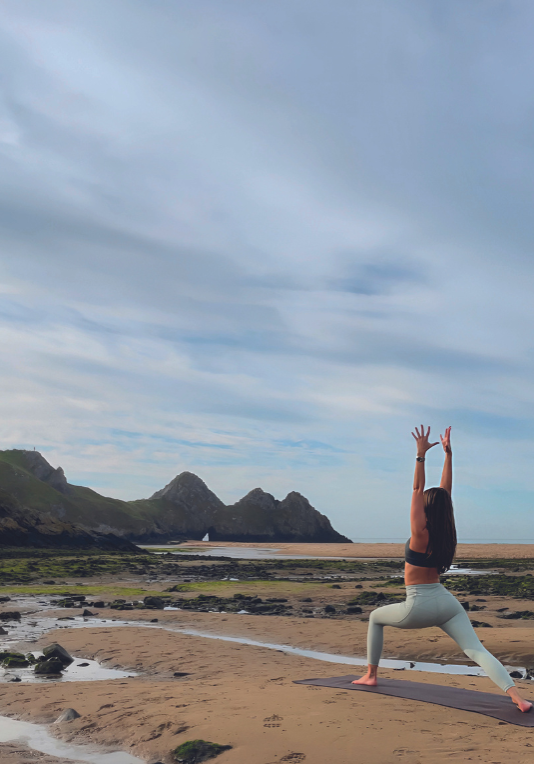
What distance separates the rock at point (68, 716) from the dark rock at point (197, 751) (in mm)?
2345

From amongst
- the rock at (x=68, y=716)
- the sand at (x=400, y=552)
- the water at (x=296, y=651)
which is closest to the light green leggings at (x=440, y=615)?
the rock at (x=68, y=716)

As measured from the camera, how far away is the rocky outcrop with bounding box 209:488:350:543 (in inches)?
6599

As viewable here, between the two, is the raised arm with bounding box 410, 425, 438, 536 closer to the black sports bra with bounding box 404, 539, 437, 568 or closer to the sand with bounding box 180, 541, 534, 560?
the black sports bra with bounding box 404, 539, 437, 568

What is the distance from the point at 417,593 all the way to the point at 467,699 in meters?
2.25

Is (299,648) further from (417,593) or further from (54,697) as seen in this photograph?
(417,593)

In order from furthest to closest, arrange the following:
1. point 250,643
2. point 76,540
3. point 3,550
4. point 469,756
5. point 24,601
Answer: point 76,540 < point 3,550 < point 24,601 < point 250,643 < point 469,756

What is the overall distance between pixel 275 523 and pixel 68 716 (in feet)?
545

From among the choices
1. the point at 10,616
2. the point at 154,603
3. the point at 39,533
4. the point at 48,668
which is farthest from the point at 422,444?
the point at 39,533

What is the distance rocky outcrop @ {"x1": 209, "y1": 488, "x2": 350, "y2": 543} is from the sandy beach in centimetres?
15517

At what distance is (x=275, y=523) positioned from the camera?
170000 mm

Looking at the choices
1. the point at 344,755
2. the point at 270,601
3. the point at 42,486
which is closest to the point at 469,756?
the point at 344,755

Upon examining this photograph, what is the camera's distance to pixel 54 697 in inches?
364

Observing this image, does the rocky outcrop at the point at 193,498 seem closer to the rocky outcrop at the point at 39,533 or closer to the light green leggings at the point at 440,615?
the rocky outcrop at the point at 39,533

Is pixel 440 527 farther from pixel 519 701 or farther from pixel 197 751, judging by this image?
pixel 197 751
